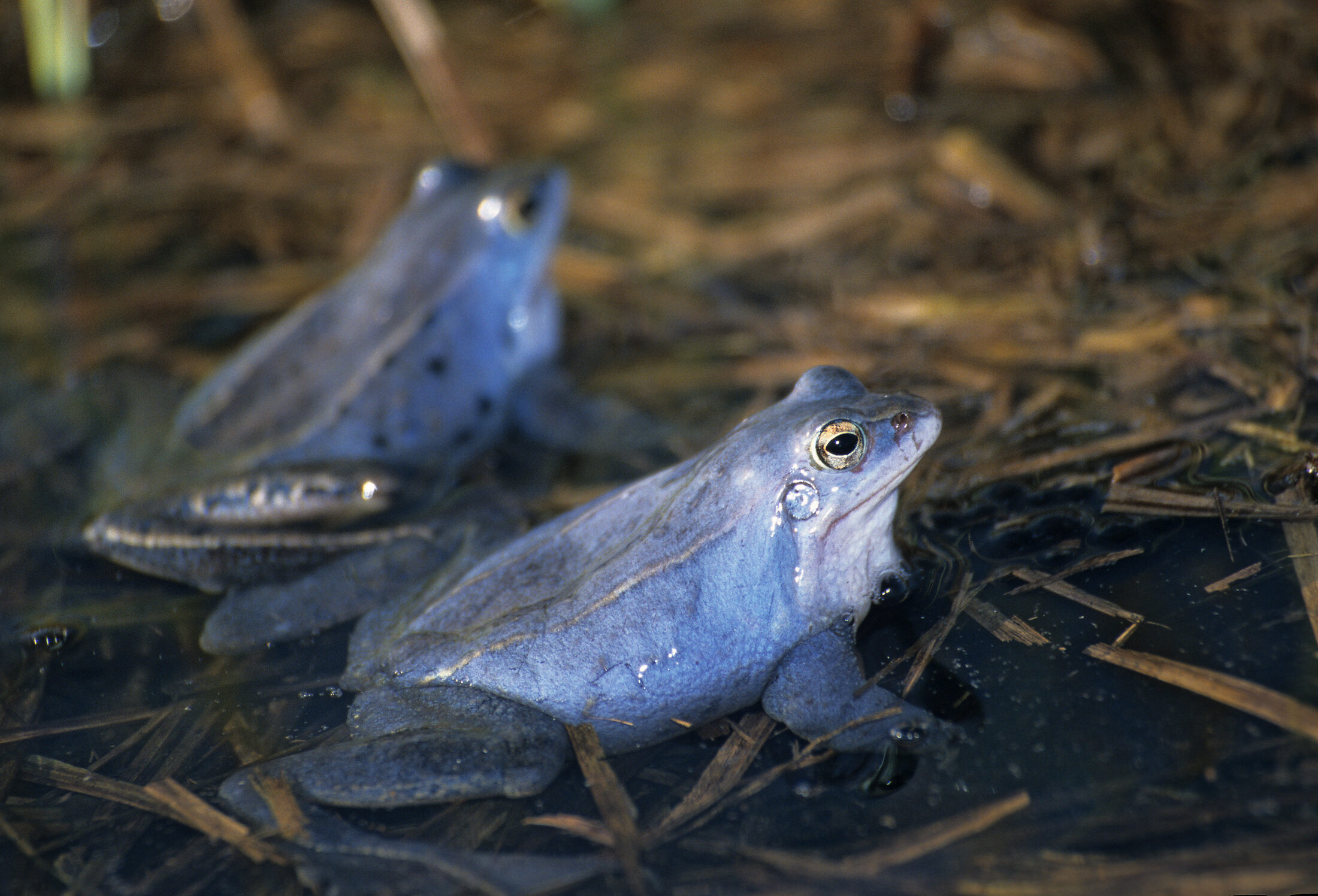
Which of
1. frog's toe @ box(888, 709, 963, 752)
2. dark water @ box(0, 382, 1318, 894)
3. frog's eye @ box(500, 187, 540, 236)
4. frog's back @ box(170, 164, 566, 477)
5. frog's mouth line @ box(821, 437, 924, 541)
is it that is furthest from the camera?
frog's eye @ box(500, 187, 540, 236)

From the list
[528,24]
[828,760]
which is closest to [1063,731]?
[828,760]

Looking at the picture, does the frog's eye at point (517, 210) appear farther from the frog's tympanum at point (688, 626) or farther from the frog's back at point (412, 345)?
the frog's tympanum at point (688, 626)

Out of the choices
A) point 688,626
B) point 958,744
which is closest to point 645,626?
point 688,626

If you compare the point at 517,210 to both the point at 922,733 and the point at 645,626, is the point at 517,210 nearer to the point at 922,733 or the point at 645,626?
the point at 645,626

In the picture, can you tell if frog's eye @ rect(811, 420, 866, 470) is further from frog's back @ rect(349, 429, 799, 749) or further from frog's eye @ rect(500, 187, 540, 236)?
frog's eye @ rect(500, 187, 540, 236)

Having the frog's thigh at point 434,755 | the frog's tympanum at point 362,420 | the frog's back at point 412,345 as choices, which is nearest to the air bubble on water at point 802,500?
the frog's thigh at point 434,755

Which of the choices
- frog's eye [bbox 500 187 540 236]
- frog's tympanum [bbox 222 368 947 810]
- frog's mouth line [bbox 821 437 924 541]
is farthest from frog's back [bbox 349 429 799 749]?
frog's eye [bbox 500 187 540 236]
